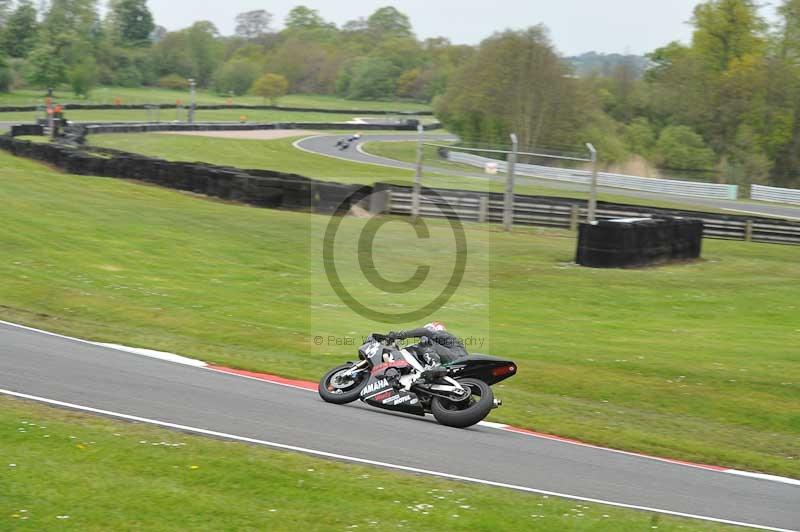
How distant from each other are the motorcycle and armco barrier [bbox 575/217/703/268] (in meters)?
12.3

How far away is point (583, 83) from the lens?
169 feet

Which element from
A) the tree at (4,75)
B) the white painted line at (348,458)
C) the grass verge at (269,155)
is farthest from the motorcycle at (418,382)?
the tree at (4,75)

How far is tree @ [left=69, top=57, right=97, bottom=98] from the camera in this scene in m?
93.6

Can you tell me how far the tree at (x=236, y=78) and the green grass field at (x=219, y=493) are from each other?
4956 inches

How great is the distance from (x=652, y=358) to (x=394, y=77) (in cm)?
11462

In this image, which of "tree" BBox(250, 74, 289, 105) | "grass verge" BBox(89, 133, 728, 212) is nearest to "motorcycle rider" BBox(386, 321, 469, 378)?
"grass verge" BBox(89, 133, 728, 212)

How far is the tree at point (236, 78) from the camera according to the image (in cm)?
13125

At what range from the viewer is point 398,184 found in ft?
104

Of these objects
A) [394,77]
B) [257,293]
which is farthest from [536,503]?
[394,77]

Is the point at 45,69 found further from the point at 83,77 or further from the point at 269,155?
the point at 269,155

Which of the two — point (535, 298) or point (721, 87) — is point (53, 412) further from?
point (721, 87)

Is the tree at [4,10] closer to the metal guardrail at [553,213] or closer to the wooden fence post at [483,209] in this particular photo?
the metal guardrail at [553,213]

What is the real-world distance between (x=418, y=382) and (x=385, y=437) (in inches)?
35.6

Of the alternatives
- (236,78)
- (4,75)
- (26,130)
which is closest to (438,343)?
(26,130)
